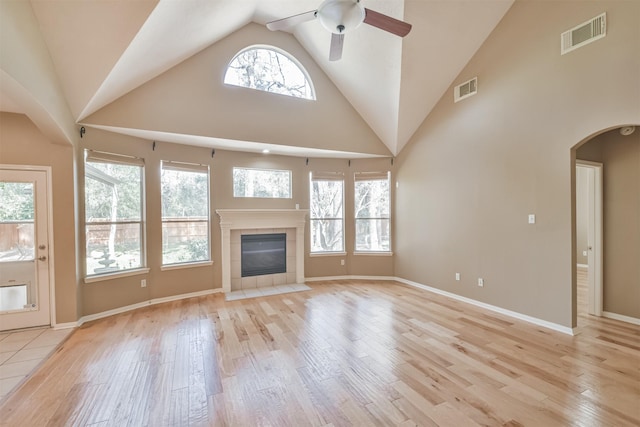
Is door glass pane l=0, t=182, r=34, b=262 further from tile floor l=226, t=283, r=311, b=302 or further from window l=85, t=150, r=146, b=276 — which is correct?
tile floor l=226, t=283, r=311, b=302

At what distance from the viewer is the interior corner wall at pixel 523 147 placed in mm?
2841

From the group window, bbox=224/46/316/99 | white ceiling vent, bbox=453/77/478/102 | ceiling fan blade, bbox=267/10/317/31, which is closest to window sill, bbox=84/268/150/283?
window, bbox=224/46/316/99

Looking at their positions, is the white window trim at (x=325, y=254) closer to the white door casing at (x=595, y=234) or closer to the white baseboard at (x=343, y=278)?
the white baseboard at (x=343, y=278)

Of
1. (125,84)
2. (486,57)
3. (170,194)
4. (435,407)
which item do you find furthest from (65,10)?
(486,57)

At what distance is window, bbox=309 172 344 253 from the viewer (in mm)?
5805

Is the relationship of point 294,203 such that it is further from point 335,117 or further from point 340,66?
point 340,66

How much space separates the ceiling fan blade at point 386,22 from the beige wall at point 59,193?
3.88 metres

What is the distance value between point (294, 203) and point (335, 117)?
188 cm

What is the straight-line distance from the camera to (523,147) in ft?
11.5

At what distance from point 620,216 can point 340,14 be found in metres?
4.27

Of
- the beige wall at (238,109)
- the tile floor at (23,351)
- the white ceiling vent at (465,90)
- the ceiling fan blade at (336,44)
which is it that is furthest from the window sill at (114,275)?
the white ceiling vent at (465,90)

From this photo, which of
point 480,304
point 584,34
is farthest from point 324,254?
point 584,34

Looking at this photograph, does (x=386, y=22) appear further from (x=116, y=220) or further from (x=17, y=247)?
(x=17, y=247)

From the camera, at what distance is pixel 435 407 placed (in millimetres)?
1964
